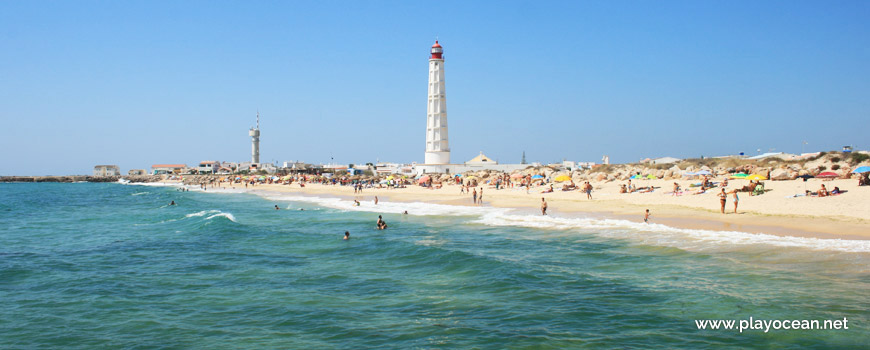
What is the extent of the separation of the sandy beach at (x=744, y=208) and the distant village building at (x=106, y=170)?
475 ft

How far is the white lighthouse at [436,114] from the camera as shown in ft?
208

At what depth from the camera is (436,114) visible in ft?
209

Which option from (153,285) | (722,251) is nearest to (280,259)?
(153,285)

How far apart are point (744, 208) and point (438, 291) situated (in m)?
16.2

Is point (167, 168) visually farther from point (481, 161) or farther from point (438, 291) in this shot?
point (438, 291)

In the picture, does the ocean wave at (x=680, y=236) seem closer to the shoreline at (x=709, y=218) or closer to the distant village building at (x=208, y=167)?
the shoreline at (x=709, y=218)

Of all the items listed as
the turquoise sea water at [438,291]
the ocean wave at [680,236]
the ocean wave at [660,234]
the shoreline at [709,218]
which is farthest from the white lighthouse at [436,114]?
the turquoise sea water at [438,291]

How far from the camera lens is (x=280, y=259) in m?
15.8

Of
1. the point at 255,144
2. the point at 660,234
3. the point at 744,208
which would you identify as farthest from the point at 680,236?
the point at 255,144

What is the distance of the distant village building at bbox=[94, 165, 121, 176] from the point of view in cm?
14662

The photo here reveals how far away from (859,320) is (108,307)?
13301 mm

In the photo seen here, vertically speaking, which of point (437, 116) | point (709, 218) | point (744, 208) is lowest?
point (709, 218)

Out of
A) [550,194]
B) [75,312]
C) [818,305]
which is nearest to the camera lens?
[818,305]

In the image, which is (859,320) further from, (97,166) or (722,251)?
(97,166)
